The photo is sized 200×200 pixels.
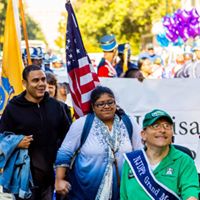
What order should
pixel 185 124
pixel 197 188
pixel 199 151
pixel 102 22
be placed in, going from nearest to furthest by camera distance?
pixel 197 188
pixel 199 151
pixel 185 124
pixel 102 22

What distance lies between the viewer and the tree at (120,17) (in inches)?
2173

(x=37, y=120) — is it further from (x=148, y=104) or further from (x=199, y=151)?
(x=148, y=104)

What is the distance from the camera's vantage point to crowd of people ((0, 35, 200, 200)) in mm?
5488

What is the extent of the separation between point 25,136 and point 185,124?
9.85 feet

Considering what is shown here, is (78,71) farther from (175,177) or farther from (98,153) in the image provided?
(175,177)

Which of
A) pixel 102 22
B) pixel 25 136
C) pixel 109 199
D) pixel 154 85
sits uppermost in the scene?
pixel 102 22

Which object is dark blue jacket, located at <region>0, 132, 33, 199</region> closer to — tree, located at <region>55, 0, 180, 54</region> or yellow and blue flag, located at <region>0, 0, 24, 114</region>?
yellow and blue flag, located at <region>0, 0, 24, 114</region>

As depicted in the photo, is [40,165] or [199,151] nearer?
[40,165]

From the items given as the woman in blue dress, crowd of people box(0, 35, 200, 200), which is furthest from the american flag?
the woman in blue dress

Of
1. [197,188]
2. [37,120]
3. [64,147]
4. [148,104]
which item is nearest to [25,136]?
[37,120]

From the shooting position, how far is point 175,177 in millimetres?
5445

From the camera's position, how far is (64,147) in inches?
263

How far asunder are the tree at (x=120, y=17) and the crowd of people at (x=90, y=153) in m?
44.9

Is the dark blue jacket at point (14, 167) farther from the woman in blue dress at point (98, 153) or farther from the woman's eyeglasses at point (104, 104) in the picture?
the woman's eyeglasses at point (104, 104)
